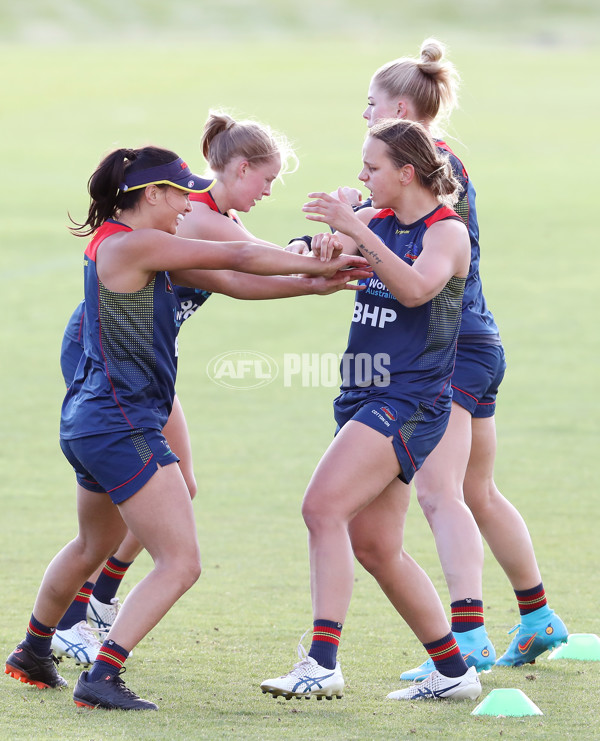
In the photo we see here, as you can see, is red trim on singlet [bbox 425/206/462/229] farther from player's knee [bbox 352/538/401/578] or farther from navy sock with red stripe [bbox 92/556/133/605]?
navy sock with red stripe [bbox 92/556/133/605]

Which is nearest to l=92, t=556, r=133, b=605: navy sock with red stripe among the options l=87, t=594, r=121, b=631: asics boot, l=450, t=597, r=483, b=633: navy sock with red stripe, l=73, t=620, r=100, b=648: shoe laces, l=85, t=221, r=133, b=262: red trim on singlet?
l=87, t=594, r=121, b=631: asics boot

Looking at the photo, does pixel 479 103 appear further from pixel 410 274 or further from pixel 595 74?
pixel 410 274

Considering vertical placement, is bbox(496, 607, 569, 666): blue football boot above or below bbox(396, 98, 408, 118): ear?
below


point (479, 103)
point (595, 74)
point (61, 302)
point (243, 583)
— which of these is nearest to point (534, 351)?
point (61, 302)

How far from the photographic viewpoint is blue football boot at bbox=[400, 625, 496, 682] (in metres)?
4.45

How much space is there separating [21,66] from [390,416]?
3917 centimetres

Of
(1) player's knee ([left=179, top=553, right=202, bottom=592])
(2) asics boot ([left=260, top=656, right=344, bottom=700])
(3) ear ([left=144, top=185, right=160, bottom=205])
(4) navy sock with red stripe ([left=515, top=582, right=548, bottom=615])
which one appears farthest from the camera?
(4) navy sock with red stripe ([left=515, top=582, right=548, bottom=615])

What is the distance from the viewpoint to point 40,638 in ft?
14.0

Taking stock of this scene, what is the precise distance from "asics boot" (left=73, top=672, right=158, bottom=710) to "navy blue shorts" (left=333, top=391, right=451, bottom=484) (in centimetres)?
119

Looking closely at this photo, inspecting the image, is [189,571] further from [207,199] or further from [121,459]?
[207,199]

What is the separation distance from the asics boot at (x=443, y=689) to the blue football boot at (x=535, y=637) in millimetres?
650

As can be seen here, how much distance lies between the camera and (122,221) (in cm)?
409

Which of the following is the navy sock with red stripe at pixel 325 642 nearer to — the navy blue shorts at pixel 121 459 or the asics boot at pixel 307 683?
the asics boot at pixel 307 683

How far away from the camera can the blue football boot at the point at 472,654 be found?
445cm
